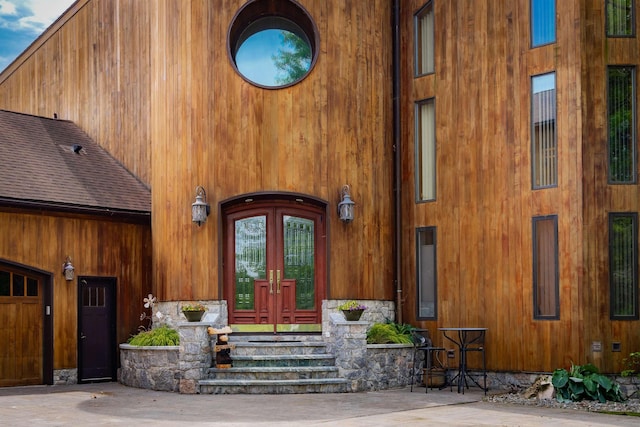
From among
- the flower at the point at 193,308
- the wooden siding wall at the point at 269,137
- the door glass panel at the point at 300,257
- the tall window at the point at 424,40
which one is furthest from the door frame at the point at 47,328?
the tall window at the point at 424,40

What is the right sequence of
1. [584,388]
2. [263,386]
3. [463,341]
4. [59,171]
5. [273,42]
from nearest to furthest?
[584,388]
[263,386]
[463,341]
[273,42]
[59,171]

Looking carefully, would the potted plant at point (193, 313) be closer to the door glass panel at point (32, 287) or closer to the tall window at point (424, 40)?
the door glass panel at point (32, 287)

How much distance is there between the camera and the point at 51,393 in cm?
1428

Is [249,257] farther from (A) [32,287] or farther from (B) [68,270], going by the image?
(A) [32,287]

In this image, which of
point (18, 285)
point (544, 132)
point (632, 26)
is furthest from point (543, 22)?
point (18, 285)

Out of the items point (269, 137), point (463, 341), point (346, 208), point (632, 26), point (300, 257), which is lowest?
point (463, 341)

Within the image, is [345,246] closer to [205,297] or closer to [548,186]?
[205,297]

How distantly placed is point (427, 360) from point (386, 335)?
31.8 inches

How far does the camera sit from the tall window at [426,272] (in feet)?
51.5

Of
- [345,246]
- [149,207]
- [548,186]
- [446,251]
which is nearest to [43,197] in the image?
[149,207]

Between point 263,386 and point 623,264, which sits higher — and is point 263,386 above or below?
below

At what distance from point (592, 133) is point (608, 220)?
1361 millimetres

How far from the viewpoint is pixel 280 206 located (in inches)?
625

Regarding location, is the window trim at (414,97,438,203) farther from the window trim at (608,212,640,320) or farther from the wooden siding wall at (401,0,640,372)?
the window trim at (608,212,640,320)
